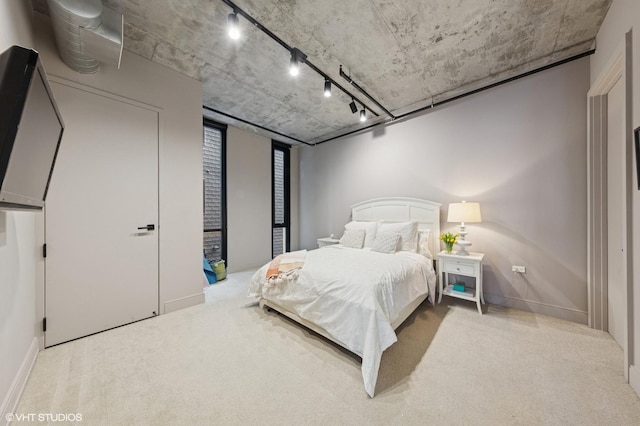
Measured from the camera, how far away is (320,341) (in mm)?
2166

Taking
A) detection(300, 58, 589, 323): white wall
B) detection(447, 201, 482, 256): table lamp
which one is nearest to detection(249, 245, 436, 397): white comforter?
detection(447, 201, 482, 256): table lamp

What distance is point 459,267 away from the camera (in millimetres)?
2859

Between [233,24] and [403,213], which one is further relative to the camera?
[403,213]

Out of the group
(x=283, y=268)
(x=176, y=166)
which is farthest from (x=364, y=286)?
(x=176, y=166)

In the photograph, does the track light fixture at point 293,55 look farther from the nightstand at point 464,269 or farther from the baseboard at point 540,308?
the baseboard at point 540,308

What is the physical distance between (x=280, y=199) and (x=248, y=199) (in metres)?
0.98

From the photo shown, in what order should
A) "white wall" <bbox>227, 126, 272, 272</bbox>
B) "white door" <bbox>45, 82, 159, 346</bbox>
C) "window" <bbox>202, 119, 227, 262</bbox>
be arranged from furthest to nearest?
"white wall" <bbox>227, 126, 272, 272</bbox>
"window" <bbox>202, 119, 227, 262</bbox>
"white door" <bbox>45, 82, 159, 346</bbox>

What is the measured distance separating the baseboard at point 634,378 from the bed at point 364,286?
1444 millimetres

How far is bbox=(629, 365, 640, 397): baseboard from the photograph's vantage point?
4.88ft

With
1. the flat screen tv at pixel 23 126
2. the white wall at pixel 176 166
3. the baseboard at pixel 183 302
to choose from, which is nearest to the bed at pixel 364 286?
the baseboard at pixel 183 302

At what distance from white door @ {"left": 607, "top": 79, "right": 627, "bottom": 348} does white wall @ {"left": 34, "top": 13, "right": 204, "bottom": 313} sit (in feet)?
14.6

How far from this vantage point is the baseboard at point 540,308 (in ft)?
8.13

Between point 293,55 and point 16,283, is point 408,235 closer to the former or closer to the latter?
point 293,55

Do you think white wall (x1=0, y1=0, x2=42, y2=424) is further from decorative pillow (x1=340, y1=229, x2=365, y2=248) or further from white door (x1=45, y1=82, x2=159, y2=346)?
decorative pillow (x1=340, y1=229, x2=365, y2=248)
